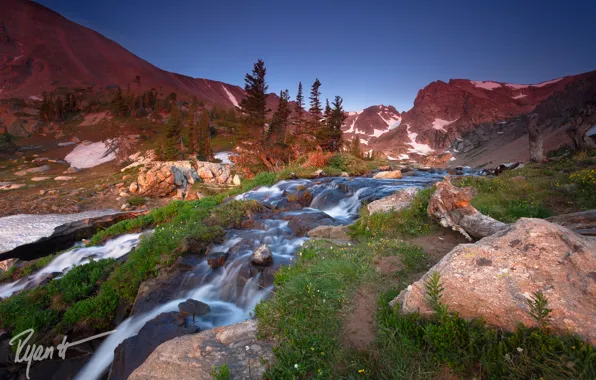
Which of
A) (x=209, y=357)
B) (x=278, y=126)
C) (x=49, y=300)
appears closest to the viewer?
(x=209, y=357)

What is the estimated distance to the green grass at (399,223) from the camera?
757 cm

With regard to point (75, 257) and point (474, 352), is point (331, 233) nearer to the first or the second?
point (474, 352)

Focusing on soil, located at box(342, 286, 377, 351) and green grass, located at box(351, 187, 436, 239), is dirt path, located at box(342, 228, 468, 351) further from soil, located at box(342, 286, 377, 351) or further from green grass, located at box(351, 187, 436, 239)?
green grass, located at box(351, 187, 436, 239)

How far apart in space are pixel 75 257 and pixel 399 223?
13.5m

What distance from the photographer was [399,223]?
798 cm

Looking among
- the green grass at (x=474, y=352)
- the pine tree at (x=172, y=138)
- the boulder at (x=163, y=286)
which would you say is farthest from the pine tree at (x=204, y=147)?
the green grass at (x=474, y=352)

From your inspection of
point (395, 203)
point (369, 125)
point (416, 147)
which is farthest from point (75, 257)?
point (369, 125)

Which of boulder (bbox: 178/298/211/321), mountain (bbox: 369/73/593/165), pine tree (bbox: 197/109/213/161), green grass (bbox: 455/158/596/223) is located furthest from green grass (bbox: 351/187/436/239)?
mountain (bbox: 369/73/593/165)

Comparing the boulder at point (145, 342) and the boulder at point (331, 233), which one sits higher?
the boulder at point (331, 233)

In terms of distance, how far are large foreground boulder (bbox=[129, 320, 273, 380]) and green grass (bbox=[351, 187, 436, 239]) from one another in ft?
16.1

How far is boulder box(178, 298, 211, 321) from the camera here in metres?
5.85

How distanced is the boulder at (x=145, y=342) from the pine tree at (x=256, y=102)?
23851 mm

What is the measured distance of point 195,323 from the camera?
565 cm

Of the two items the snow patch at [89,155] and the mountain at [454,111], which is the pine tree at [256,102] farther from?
the mountain at [454,111]
